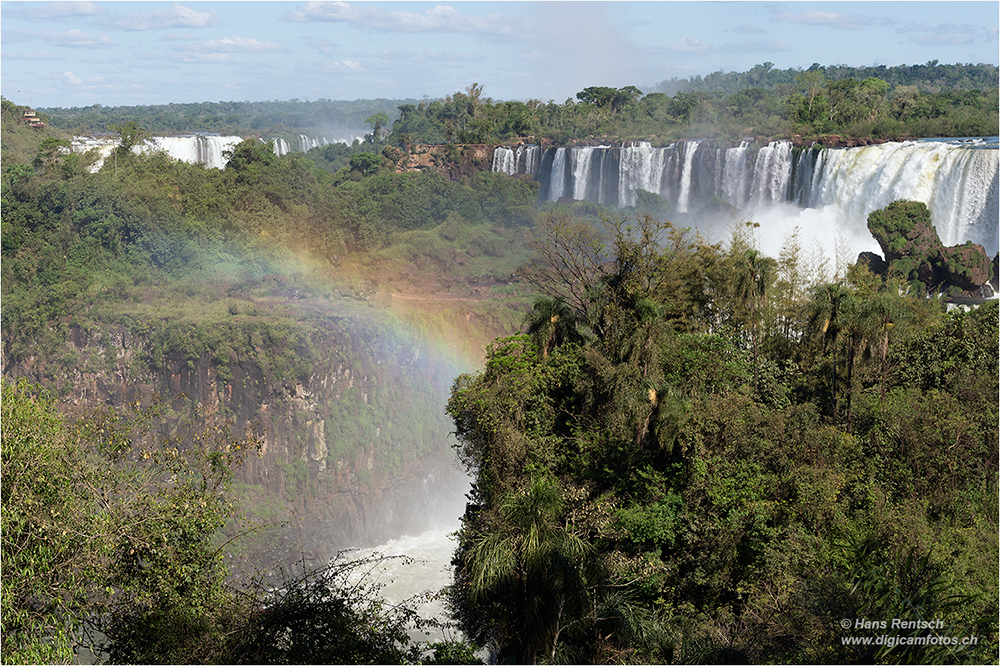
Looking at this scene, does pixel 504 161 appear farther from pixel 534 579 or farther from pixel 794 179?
pixel 534 579

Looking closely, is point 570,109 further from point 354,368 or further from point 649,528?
point 649,528

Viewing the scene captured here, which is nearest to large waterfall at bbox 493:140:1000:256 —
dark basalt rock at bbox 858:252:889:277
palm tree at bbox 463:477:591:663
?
dark basalt rock at bbox 858:252:889:277

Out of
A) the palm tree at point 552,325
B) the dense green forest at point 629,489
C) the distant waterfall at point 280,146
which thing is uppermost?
the distant waterfall at point 280,146

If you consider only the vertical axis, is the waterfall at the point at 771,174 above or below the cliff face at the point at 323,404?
above

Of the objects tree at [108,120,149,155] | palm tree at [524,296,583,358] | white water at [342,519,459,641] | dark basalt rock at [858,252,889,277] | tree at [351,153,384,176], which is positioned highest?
tree at [108,120,149,155]

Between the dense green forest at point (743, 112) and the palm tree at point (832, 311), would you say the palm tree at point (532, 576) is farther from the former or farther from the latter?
the dense green forest at point (743, 112)

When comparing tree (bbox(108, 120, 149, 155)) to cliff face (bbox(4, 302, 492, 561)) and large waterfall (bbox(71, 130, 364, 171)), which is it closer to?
large waterfall (bbox(71, 130, 364, 171))

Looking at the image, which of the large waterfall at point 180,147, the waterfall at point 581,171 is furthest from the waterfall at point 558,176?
the large waterfall at point 180,147
